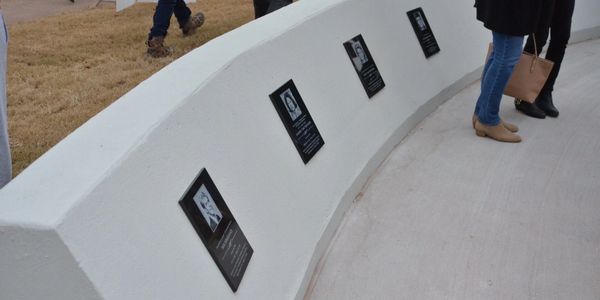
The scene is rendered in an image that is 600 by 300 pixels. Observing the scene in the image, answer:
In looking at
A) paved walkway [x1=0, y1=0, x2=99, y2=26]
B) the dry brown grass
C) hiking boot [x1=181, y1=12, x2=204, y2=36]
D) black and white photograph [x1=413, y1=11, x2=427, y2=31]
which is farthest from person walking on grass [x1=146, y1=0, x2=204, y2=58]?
black and white photograph [x1=413, y1=11, x2=427, y2=31]

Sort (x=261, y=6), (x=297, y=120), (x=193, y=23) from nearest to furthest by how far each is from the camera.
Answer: (x=297, y=120)
(x=261, y=6)
(x=193, y=23)

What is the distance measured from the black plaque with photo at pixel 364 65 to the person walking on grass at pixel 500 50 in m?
0.67

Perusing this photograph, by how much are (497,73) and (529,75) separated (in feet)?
0.91

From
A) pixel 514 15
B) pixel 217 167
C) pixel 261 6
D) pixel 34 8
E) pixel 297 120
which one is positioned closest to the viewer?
pixel 217 167

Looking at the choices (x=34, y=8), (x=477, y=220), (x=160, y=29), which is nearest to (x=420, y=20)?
(x=477, y=220)

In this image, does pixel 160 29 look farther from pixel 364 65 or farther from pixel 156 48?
pixel 364 65

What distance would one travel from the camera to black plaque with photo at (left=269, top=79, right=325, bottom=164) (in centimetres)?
236

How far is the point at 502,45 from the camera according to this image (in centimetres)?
333

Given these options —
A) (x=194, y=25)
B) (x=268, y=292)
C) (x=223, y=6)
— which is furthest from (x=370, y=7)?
(x=223, y=6)

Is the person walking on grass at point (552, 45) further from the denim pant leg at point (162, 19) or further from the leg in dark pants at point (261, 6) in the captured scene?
the denim pant leg at point (162, 19)

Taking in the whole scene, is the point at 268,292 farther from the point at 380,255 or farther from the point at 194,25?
the point at 194,25

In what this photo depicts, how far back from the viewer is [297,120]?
8.05ft

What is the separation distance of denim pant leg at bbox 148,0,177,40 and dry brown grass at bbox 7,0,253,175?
0.24 m

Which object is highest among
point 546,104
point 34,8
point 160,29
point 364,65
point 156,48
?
point 34,8
